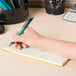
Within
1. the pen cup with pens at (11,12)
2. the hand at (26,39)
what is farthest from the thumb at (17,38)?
the pen cup with pens at (11,12)

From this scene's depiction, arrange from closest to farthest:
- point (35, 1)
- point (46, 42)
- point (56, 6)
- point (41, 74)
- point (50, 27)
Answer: point (41, 74), point (46, 42), point (50, 27), point (56, 6), point (35, 1)

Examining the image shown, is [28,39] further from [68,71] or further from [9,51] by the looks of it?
[68,71]

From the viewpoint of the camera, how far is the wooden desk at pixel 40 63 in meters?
0.63

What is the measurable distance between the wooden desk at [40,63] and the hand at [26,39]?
0.20ft

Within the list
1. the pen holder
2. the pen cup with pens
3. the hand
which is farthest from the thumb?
the pen holder

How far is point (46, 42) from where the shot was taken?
0.73m

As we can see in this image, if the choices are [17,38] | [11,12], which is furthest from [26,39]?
[11,12]

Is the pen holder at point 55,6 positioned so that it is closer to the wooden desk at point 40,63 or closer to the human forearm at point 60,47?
the wooden desk at point 40,63

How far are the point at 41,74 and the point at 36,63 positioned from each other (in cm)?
7

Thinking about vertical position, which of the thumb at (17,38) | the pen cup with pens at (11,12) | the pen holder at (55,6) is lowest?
the pen holder at (55,6)

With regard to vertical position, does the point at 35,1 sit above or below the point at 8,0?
below

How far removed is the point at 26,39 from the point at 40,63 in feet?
0.40

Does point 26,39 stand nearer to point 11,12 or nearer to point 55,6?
point 11,12

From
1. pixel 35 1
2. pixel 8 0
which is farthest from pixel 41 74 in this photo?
pixel 35 1
